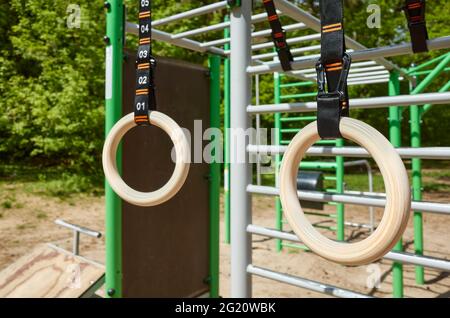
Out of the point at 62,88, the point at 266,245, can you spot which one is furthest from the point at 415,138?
the point at 62,88

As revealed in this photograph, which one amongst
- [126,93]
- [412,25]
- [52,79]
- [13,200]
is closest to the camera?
[412,25]

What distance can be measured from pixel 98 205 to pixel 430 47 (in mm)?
6758

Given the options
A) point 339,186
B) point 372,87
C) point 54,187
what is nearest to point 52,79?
point 54,187

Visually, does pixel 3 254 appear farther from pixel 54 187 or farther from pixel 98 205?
pixel 54 187

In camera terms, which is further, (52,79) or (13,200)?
(52,79)

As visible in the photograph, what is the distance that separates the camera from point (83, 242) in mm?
5094

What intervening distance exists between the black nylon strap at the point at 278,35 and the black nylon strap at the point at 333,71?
496mm

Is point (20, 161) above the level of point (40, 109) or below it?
below

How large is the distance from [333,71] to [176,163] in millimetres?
459

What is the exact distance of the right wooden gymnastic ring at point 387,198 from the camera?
2.41 ft

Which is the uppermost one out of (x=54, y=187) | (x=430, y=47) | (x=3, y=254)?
(x=430, y=47)

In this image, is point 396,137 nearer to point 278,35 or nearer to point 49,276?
Answer: point 278,35

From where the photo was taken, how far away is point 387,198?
0.75 m

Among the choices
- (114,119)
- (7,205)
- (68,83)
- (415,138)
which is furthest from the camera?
(68,83)
